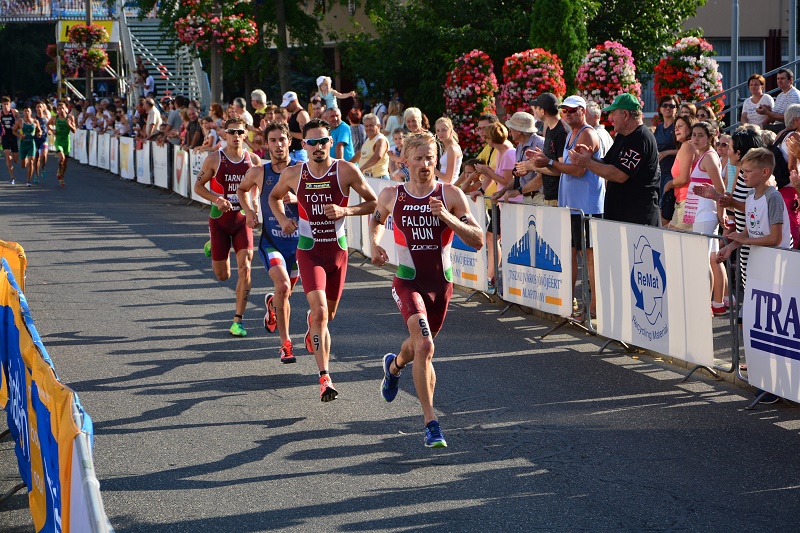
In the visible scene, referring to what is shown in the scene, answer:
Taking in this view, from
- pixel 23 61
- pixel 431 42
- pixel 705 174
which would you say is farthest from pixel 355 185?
pixel 23 61

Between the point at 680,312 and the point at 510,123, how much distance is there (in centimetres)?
388

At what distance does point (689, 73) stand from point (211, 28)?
13152mm

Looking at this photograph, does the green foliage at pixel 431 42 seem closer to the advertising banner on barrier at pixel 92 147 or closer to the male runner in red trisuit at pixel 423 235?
the advertising banner on barrier at pixel 92 147

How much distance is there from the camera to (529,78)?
834 inches

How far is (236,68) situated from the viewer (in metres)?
36.0

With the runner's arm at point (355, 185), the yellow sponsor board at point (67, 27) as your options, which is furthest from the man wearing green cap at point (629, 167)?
the yellow sponsor board at point (67, 27)

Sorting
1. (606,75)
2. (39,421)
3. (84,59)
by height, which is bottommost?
(39,421)

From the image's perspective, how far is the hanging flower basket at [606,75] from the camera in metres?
19.6

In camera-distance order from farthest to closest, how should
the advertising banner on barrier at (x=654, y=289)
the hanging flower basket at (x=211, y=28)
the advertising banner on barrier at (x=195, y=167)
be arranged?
1. the hanging flower basket at (x=211, y=28)
2. the advertising banner on barrier at (x=195, y=167)
3. the advertising banner on barrier at (x=654, y=289)

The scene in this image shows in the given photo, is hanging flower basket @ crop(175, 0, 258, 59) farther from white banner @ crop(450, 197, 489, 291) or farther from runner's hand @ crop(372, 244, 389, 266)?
runner's hand @ crop(372, 244, 389, 266)

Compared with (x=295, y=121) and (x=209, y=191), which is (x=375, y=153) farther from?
(x=209, y=191)

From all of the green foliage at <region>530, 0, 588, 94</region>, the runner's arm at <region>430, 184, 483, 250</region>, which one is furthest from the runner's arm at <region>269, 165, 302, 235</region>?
the green foliage at <region>530, 0, 588, 94</region>

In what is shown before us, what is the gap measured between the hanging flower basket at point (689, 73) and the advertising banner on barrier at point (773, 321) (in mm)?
12214

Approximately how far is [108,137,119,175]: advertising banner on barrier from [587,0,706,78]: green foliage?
1375 centimetres
